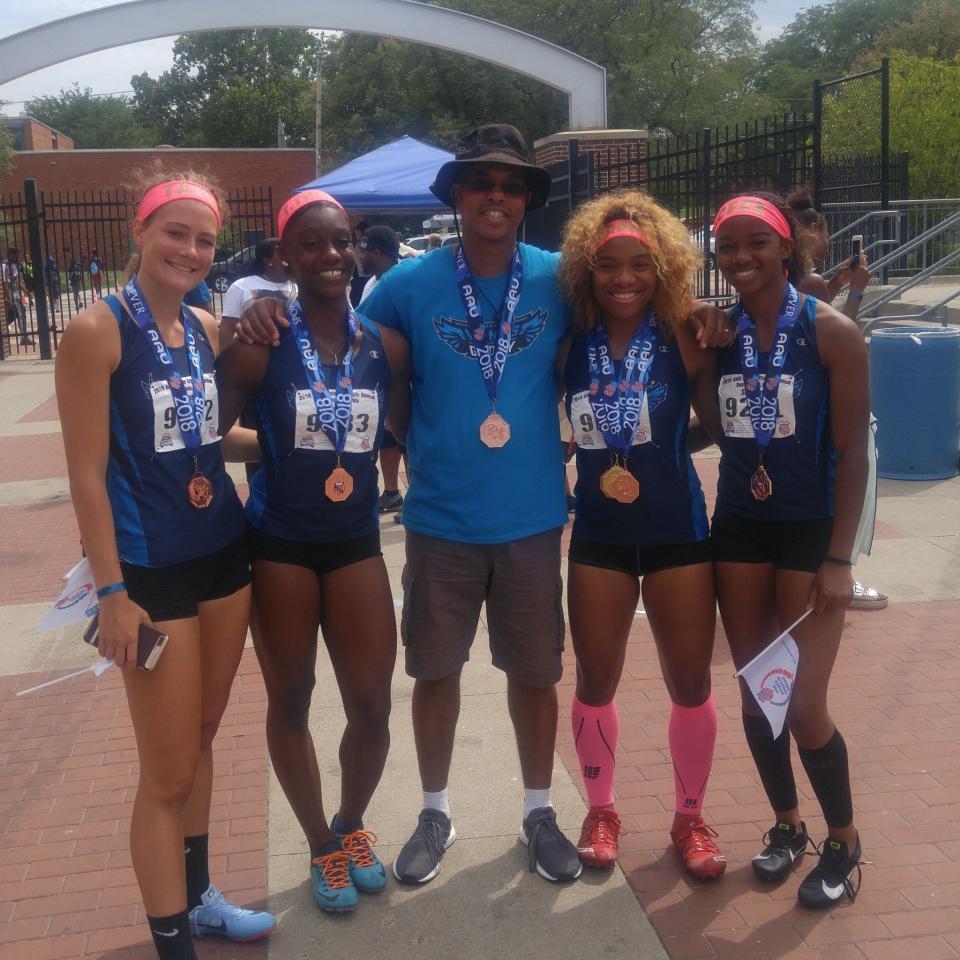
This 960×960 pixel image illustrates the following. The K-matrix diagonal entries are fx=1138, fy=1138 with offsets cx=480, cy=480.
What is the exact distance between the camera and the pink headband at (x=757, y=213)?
304cm

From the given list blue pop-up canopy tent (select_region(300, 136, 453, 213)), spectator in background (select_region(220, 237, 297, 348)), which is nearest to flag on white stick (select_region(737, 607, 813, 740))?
spectator in background (select_region(220, 237, 297, 348))

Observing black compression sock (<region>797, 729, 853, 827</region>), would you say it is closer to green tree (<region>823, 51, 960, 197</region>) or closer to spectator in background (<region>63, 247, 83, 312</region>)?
spectator in background (<region>63, 247, 83, 312</region>)

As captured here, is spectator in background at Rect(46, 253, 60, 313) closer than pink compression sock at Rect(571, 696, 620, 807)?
No

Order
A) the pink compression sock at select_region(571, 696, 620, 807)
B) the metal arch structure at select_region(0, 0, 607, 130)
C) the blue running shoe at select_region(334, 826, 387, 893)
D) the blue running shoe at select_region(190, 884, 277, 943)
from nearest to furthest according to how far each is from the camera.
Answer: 1. the blue running shoe at select_region(190, 884, 277, 943)
2. the blue running shoe at select_region(334, 826, 387, 893)
3. the pink compression sock at select_region(571, 696, 620, 807)
4. the metal arch structure at select_region(0, 0, 607, 130)

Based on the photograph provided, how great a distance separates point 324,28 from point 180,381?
13.6m

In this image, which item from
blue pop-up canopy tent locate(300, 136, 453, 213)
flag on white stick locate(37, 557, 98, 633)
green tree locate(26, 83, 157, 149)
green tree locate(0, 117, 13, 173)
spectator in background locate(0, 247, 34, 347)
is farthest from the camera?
green tree locate(26, 83, 157, 149)

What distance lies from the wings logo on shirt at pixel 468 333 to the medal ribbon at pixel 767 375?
1.90 feet

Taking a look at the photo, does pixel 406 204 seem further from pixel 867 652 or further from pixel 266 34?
pixel 266 34

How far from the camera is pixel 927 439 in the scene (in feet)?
26.5

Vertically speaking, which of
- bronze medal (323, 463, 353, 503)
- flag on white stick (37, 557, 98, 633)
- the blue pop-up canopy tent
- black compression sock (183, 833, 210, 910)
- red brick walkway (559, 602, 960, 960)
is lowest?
red brick walkway (559, 602, 960, 960)

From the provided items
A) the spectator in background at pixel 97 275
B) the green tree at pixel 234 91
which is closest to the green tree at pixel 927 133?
the spectator in background at pixel 97 275

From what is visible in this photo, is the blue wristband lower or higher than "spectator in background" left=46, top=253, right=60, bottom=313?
lower

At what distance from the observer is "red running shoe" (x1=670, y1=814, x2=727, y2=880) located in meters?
3.23

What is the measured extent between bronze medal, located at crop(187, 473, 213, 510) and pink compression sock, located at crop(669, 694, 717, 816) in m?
1.50
